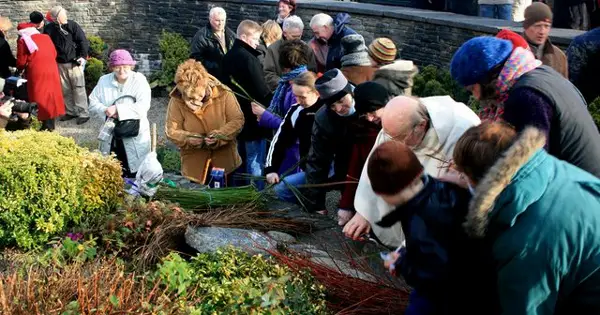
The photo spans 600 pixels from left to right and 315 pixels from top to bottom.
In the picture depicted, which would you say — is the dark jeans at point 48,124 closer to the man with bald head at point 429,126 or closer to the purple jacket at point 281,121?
the purple jacket at point 281,121

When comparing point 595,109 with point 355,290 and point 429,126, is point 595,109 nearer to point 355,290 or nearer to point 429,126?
point 429,126

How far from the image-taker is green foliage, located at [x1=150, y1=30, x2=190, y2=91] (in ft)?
49.8

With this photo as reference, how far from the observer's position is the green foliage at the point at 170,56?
49.8ft

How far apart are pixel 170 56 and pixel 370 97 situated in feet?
33.7

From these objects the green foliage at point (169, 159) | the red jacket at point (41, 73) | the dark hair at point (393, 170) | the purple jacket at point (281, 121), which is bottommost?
the green foliage at point (169, 159)

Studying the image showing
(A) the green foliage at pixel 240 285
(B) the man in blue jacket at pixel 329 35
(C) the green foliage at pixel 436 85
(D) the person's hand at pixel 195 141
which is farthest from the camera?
(C) the green foliage at pixel 436 85

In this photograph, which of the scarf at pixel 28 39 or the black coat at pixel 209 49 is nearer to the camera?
the black coat at pixel 209 49

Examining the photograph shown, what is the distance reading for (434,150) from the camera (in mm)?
4828

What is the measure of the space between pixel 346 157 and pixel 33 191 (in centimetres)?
218

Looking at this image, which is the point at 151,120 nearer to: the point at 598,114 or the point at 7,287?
the point at 598,114

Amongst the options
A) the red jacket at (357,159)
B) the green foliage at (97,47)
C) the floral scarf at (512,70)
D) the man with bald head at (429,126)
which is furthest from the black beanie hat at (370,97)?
the green foliage at (97,47)

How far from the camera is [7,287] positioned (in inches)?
181

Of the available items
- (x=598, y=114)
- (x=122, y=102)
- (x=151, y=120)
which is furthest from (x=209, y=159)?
(x=151, y=120)

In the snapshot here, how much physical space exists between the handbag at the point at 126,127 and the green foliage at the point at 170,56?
6237 millimetres
